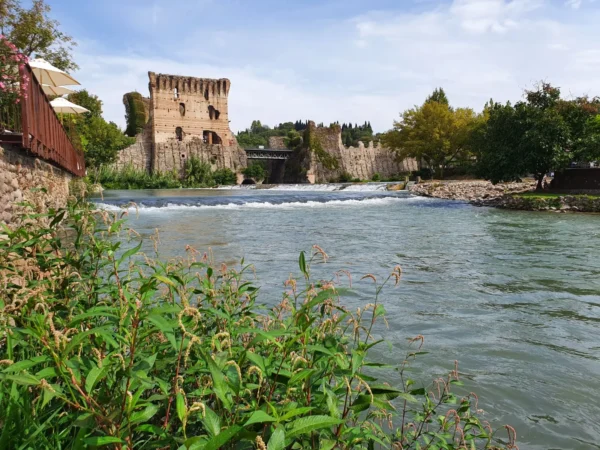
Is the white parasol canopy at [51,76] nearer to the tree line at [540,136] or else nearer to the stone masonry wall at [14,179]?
the stone masonry wall at [14,179]

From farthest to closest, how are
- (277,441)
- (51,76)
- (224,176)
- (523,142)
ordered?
1. (224,176)
2. (523,142)
3. (51,76)
4. (277,441)

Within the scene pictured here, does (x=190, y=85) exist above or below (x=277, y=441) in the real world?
above

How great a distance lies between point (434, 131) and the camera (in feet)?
155

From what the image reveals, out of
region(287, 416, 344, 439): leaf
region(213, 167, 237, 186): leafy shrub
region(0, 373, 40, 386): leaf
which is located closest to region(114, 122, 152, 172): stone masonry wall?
region(213, 167, 237, 186): leafy shrub

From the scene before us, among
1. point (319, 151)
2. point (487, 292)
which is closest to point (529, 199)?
point (487, 292)

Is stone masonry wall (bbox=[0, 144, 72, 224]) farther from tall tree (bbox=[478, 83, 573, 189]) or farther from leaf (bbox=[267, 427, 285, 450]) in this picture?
tall tree (bbox=[478, 83, 573, 189])

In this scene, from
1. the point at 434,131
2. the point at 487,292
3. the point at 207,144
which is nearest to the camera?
the point at 487,292

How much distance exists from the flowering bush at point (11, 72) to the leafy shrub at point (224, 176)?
48.2m

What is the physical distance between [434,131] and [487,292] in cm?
4300

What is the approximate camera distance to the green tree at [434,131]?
47281 millimetres

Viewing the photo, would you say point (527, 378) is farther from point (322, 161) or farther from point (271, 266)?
point (322, 161)

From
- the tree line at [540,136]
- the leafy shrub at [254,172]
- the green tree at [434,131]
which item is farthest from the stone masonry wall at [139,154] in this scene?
the tree line at [540,136]

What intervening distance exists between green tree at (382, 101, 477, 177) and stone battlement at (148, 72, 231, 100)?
2418 cm

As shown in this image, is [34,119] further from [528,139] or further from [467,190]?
[467,190]
